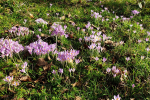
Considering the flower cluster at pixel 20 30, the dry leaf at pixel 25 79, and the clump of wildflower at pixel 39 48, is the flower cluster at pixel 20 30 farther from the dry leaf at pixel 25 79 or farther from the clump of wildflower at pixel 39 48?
the dry leaf at pixel 25 79

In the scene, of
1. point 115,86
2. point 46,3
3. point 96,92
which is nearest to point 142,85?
point 115,86

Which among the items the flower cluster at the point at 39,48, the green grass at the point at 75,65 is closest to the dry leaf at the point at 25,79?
the green grass at the point at 75,65

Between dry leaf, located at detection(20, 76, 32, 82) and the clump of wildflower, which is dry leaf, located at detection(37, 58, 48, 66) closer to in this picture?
the clump of wildflower

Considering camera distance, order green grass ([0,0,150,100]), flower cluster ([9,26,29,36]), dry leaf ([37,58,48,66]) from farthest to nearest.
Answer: flower cluster ([9,26,29,36]) → dry leaf ([37,58,48,66]) → green grass ([0,0,150,100])

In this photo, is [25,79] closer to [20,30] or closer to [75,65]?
[75,65]

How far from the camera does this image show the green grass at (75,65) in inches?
86.4

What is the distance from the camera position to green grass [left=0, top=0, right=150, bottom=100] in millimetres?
2195

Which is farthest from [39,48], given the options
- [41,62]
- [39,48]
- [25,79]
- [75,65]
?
[75,65]

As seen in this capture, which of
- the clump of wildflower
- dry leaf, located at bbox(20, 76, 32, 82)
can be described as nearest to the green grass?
dry leaf, located at bbox(20, 76, 32, 82)

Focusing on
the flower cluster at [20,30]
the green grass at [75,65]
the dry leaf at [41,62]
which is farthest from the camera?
the flower cluster at [20,30]

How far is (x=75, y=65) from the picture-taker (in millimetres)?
2557

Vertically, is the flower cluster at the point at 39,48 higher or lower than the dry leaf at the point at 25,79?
higher

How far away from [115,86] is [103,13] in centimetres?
291

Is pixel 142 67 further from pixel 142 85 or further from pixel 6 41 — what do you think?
pixel 6 41
